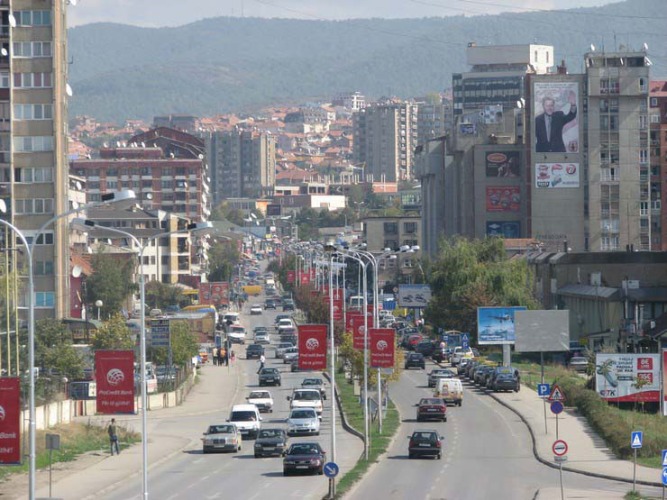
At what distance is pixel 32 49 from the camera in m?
107

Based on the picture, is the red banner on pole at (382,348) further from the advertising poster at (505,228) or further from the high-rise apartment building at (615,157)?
the advertising poster at (505,228)

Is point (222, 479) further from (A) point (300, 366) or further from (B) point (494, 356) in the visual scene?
(B) point (494, 356)

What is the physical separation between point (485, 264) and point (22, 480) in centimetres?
7669

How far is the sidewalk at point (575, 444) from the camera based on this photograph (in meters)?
52.6

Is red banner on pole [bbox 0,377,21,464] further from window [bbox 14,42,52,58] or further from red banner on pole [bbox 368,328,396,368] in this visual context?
window [bbox 14,42,52,58]

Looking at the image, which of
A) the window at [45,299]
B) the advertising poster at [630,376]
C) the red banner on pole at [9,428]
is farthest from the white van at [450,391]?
the red banner on pole at [9,428]

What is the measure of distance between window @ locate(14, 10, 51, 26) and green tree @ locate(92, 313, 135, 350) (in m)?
23.5

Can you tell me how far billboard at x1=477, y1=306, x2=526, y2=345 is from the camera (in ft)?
314

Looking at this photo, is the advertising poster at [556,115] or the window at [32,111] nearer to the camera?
the window at [32,111]

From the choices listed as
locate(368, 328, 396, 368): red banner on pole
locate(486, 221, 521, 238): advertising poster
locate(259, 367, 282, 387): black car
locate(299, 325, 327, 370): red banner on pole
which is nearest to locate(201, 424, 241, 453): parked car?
locate(368, 328, 396, 368): red banner on pole

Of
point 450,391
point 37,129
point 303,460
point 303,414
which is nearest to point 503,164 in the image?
point 37,129

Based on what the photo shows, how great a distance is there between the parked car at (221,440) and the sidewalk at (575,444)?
1158cm

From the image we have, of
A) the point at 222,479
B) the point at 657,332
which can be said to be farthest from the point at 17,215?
the point at 222,479

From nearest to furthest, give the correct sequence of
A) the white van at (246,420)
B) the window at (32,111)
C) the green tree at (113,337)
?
the white van at (246,420), the green tree at (113,337), the window at (32,111)
